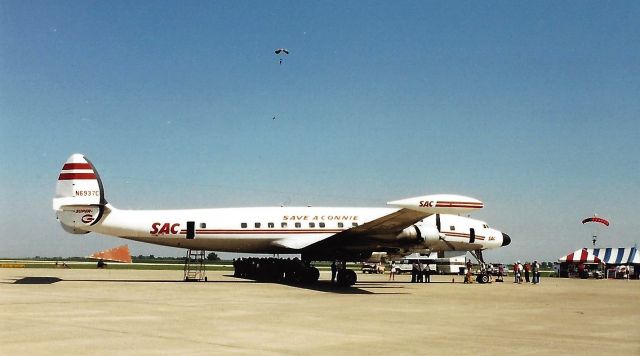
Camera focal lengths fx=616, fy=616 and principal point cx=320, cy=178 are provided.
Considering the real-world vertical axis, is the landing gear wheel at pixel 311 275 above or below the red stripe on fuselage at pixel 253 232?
below

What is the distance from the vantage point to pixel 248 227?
112 feet

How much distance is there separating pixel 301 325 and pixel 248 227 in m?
19.6

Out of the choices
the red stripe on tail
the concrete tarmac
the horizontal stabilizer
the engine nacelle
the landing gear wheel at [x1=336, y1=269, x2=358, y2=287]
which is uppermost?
the red stripe on tail

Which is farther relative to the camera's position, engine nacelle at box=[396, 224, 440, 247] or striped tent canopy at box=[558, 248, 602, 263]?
striped tent canopy at box=[558, 248, 602, 263]

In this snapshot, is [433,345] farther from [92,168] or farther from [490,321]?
[92,168]

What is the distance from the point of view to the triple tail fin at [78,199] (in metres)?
32.2

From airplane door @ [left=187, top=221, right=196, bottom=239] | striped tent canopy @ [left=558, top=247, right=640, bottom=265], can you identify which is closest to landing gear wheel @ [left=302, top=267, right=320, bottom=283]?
airplane door @ [left=187, top=221, right=196, bottom=239]

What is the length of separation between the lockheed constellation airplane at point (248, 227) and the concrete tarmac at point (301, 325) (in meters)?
7.94

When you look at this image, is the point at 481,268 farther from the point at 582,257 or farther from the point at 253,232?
the point at 582,257

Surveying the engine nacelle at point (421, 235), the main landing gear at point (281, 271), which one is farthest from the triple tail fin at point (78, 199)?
the engine nacelle at point (421, 235)

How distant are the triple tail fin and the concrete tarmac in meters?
8.46

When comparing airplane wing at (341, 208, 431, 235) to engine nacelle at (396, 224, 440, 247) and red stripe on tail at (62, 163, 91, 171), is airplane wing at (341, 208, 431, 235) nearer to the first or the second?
engine nacelle at (396, 224, 440, 247)

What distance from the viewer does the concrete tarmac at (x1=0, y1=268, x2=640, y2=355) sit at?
449 inches

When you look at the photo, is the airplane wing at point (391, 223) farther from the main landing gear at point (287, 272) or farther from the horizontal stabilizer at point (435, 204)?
the main landing gear at point (287, 272)
